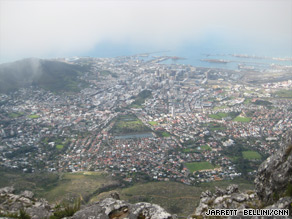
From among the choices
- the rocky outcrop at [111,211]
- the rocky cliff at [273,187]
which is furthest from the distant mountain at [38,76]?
the rocky cliff at [273,187]

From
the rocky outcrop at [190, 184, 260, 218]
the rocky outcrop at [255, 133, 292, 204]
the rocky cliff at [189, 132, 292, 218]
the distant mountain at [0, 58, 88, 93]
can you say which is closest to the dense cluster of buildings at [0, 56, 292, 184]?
the distant mountain at [0, 58, 88, 93]

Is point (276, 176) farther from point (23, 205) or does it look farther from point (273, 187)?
point (23, 205)

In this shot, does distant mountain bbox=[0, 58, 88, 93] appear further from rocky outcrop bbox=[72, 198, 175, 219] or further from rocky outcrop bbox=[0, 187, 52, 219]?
rocky outcrop bbox=[72, 198, 175, 219]

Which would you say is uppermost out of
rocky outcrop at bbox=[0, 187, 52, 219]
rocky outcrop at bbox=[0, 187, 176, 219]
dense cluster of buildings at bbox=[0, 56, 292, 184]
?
rocky outcrop at bbox=[0, 187, 176, 219]

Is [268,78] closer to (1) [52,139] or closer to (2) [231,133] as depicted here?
(2) [231,133]

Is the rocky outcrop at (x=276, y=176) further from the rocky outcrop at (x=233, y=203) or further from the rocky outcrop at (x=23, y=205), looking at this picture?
the rocky outcrop at (x=23, y=205)

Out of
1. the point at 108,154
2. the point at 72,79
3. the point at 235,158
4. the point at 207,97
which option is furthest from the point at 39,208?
the point at 72,79

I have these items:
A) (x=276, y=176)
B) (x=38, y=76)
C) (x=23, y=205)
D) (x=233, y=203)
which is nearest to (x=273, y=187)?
(x=276, y=176)

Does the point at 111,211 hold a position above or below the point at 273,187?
below
